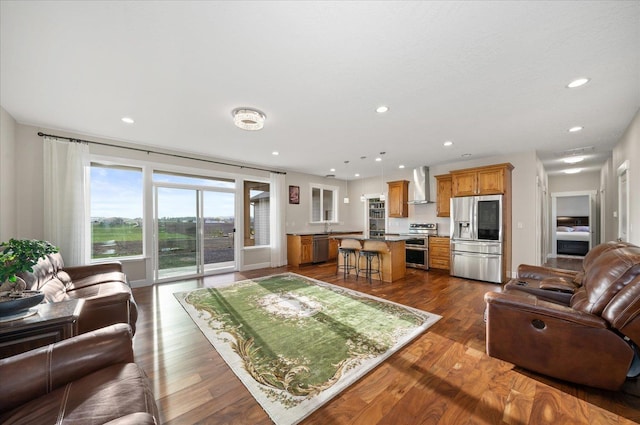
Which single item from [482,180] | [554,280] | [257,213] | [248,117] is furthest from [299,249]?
[554,280]

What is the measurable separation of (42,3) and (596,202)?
40.4 feet

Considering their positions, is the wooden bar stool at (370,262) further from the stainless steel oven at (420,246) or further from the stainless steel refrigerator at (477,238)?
the stainless steel refrigerator at (477,238)

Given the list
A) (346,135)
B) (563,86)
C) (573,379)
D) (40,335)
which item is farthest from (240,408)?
(563,86)

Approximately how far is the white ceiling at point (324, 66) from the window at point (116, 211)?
817 mm

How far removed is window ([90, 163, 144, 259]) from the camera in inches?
176

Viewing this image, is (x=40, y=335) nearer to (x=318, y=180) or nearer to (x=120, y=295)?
(x=120, y=295)

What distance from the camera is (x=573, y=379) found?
6.19 feet

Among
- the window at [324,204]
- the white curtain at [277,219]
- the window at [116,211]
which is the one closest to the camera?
the window at [116,211]

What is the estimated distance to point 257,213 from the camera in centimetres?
→ 695

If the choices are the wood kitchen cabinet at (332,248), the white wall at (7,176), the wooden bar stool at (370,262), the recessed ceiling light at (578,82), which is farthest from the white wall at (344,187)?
the wooden bar stool at (370,262)

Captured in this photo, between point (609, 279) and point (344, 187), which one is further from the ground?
point (344, 187)

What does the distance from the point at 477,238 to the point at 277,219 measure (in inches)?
192

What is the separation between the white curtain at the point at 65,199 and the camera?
3773mm

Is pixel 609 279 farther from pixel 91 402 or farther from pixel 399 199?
pixel 399 199
